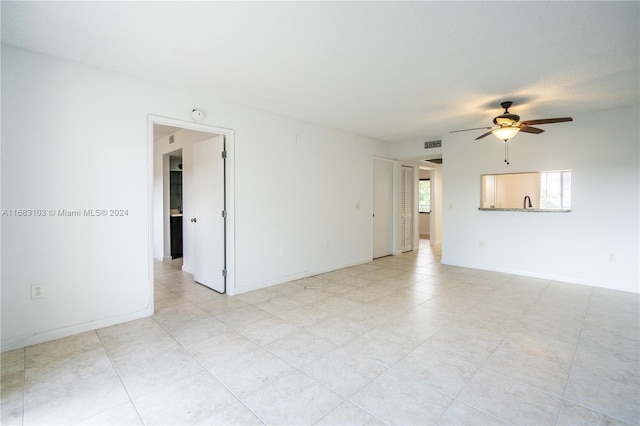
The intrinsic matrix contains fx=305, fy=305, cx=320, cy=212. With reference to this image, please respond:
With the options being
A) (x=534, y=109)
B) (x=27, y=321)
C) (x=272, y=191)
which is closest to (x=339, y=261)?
(x=272, y=191)

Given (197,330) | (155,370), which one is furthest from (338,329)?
(155,370)

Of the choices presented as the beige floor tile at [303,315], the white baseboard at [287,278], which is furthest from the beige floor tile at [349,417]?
the white baseboard at [287,278]

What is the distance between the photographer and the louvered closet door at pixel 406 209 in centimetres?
739

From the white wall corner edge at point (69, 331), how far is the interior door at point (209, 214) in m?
1.06

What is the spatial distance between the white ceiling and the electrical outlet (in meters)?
2.05

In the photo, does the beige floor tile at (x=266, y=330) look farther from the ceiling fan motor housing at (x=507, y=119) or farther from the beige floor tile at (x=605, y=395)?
the ceiling fan motor housing at (x=507, y=119)

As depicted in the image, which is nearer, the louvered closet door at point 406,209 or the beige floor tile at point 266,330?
the beige floor tile at point 266,330

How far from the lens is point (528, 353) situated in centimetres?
253

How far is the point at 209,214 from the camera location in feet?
14.4

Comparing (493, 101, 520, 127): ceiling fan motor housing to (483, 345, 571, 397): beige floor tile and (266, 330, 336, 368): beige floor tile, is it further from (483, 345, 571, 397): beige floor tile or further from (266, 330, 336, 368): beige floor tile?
(266, 330, 336, 368): beige floor tile

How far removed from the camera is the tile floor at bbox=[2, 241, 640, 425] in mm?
1829

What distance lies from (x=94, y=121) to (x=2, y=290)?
5.40 ft

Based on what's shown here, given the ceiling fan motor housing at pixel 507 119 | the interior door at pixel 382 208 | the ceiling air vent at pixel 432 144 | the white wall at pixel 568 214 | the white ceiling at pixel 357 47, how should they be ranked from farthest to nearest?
1. the interior door at pixel 382 208
2. the ceiling air vent at pixel 432 144
3. the white wall at pixel 568 214
4. the ceiling fan motor housing at pixel 507 119
5. the white ceiling at pixel 357 47

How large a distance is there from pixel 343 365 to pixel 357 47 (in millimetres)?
2575
